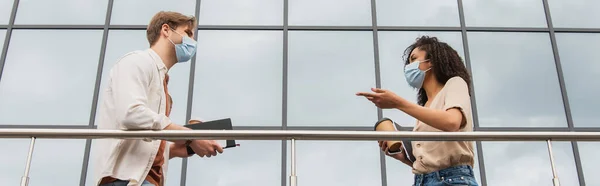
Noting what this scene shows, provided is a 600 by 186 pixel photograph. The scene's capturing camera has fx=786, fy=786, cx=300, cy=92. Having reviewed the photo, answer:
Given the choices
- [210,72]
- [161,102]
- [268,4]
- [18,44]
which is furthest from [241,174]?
[161,102]

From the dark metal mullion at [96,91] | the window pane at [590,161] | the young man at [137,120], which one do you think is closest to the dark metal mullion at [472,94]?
the window pane at [590,161]

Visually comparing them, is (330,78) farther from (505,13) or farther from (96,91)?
(96,91)

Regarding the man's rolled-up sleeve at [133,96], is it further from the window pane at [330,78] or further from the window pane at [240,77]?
the window pane at [330,78]

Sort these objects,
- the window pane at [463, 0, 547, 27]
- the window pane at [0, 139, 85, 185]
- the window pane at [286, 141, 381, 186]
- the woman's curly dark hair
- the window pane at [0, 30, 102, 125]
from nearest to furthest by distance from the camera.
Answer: the woman's curly dark hair
the window pane at [286, 141, 381, 186]
the window pane at [0, 139, 85, 185]
the window pane at [0, 30, 102, 125]
the window pane at [463, 0, 547, 27]

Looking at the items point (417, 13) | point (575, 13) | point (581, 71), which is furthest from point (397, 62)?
point (575, 13)

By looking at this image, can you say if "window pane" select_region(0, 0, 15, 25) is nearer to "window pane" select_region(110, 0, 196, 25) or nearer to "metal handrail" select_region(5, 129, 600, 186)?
"window pane" select_region(110, 0, 196, 25)

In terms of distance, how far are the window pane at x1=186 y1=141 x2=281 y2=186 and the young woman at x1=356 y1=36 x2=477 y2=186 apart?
439 centimetres

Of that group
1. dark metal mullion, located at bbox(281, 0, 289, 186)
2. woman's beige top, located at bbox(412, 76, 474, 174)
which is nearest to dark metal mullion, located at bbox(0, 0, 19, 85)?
dark metal mullion, located at bbox(281, 0, 289, 186)

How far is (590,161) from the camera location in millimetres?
8453

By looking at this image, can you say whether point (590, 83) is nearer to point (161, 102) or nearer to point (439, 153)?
point (439, 153)

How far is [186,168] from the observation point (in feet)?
26.2

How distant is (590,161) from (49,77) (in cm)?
601

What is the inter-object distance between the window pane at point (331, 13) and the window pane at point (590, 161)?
273 centimetres

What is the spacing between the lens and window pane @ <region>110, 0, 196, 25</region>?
9.05 meters
